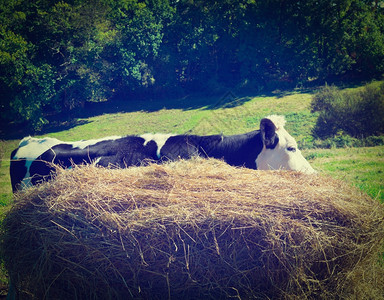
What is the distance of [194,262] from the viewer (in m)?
2.60

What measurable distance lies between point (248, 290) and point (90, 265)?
1497 millimetres

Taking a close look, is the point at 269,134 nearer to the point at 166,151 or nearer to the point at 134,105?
the point at 166,151

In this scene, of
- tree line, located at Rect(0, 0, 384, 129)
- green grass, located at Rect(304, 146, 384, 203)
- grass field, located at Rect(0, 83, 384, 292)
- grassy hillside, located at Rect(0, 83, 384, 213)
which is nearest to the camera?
green grass, located at Rect(304, 146, 384, 203)

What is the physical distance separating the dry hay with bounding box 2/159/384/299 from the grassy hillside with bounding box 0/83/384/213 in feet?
19.2

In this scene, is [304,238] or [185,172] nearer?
[304,238]

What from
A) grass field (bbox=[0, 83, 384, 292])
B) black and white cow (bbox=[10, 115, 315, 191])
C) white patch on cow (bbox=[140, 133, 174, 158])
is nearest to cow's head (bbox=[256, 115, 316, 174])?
black and white cow (bbox=[10, 115, 315, 191])

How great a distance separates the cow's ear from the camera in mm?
4918

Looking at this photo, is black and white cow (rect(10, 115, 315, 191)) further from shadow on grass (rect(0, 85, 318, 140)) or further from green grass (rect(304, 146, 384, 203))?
shadow on grass (rect(0, 85, 318, 140))

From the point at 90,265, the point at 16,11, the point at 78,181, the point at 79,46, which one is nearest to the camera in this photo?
the point at 90,265

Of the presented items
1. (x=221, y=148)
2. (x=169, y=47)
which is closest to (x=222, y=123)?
(x=221, y=148)

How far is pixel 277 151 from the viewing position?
4.85 meters

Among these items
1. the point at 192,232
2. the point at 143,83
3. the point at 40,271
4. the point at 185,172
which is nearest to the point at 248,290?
the point at 192,232

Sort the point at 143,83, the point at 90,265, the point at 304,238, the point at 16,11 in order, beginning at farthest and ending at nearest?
the point at 143,83, the point at 16,11, the point at 90,265, the point at 304,238

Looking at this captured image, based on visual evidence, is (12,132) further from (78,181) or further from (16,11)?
(78,181)
